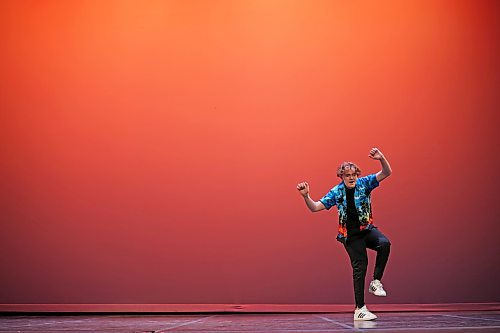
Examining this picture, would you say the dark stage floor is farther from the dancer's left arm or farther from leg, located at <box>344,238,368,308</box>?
the dancer's left arm

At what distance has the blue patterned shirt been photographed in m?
3.32

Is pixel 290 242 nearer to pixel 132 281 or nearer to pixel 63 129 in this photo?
pixel 132 281

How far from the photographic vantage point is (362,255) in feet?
10.6

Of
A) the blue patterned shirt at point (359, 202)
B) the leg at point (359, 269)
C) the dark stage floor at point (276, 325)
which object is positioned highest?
the blue patterned shirt at point (359, 202)

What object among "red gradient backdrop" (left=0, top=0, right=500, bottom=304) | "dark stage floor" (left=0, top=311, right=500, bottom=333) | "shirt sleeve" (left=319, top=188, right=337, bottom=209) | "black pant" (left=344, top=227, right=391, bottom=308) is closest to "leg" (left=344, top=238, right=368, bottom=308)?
"black pant" (left=344, top=227, right=391, bottom=308)

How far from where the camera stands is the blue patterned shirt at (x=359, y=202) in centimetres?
332

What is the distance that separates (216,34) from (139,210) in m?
1.60

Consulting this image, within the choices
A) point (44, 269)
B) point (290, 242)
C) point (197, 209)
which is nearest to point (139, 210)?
point (197, 209)

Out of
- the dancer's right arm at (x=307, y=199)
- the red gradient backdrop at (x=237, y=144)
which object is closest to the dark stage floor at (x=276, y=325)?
the red gradient backdrop at (x=237, y=144)

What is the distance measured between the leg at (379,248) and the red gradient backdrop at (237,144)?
4.76 feet

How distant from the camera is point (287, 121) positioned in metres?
4.90

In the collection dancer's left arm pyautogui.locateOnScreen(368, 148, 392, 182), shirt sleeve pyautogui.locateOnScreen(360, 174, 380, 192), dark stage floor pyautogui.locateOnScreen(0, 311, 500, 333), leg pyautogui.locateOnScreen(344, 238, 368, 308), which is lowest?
dark stage floor pyautogui.locateOnScreen(0, 311, 500, 333)

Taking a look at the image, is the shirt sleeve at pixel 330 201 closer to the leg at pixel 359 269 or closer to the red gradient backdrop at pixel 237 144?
the leg at pixel 359 269

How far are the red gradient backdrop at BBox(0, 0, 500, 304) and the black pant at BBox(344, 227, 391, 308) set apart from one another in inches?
57.0
